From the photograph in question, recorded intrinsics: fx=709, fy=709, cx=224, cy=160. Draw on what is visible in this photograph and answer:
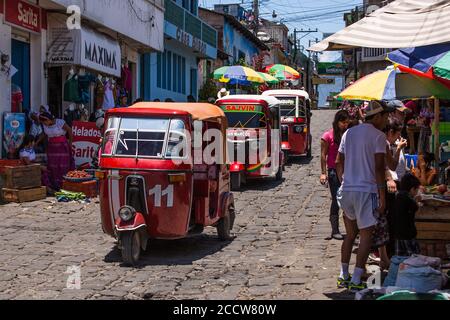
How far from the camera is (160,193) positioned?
8.73 meters

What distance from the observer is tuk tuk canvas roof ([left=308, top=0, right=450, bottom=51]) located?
6.29 meters

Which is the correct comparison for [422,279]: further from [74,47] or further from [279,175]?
[279,175]

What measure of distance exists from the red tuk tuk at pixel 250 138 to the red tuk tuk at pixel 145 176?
23.3 ft

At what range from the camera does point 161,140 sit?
29.2 ft

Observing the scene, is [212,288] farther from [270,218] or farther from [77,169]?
[77,169]

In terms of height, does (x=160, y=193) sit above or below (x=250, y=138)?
below

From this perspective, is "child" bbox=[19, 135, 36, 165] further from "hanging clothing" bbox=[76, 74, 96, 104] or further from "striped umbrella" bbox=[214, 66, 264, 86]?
"striped umbrella" bbox=[214, 66, 264, 86]

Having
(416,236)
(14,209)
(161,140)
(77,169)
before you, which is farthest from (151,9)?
(416,236)

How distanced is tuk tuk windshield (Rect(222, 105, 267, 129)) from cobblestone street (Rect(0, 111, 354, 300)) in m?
3.58

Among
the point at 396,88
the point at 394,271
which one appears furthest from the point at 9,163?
the point at 394,271

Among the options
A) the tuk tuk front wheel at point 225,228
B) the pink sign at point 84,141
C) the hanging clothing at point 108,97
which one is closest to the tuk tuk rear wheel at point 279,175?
the hanging clothing at point 108,97

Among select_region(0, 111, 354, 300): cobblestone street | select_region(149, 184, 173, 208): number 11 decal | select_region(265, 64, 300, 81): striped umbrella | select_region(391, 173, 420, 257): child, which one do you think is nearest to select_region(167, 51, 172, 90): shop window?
select_region(265, 64, 300, 81): striped umbrella

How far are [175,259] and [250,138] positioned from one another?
25.5 feet

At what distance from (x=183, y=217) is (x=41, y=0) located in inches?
322
